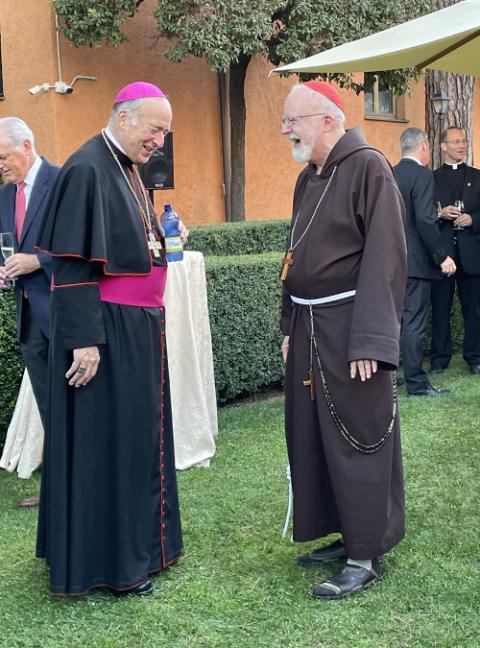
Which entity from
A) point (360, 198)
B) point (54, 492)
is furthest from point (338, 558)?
point (360, 198)

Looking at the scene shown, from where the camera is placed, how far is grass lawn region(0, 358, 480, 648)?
3.33m

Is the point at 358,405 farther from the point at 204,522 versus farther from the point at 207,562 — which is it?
the point at 204,522

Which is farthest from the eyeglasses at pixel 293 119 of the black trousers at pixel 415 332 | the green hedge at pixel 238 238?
the green hedge at pixel 238 238

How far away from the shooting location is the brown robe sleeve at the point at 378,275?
3.41 metres

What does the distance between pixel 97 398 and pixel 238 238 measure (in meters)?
8.79

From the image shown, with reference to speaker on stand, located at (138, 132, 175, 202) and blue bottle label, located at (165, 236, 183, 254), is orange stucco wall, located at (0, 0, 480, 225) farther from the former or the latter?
blue bottle label, located at (165, 236, 183, 254)

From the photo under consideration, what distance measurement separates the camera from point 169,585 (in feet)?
12.5

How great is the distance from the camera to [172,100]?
14.7 meters

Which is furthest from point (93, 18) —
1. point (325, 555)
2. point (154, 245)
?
point (325, 555)

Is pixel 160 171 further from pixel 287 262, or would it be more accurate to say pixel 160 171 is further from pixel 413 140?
pixel 287 262

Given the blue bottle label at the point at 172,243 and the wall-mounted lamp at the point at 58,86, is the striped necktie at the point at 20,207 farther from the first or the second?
the wall-mounted lamp at the point at 58,86

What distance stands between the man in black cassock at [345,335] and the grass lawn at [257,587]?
203 mm

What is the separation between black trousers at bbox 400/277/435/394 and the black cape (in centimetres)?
399

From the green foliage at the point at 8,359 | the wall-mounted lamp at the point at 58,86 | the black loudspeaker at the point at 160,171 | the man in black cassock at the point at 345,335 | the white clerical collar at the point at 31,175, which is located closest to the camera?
the man in black cassock at the point at 345,335
